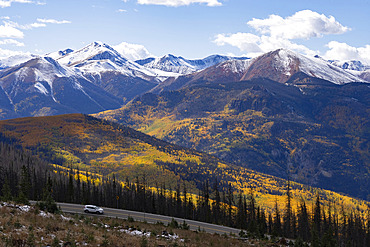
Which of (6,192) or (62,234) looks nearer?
(62,234)

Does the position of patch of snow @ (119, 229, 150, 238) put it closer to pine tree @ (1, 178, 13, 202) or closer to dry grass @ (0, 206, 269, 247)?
dry grass @ (0, 206, 269, 247)

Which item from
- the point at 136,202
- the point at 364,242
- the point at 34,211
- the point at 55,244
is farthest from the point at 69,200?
the point at 364,242

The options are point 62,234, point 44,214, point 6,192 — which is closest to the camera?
point 62,234

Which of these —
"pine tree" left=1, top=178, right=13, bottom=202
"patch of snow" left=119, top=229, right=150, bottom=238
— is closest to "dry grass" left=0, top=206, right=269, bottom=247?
"patch of snow" left=119, top=229, right=150, bottom=238

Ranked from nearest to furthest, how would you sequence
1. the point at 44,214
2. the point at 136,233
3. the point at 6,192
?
1. the point at 44,214
2. the point at 136,233
3. the point at 6,192

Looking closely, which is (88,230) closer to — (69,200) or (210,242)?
(210,242)

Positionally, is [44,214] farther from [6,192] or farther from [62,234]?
[6,192]

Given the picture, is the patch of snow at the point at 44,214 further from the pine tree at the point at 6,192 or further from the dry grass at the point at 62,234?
the pine tree at the point at 6,192

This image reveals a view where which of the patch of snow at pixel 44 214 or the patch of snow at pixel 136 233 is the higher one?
the patch of snow at pixel 44 214

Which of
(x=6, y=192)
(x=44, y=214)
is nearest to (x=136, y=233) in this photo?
(x=44, y=214)

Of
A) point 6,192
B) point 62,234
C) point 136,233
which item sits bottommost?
point 6,192

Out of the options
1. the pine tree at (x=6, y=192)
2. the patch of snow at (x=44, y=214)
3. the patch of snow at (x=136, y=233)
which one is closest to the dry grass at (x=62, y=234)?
the patch of snow at (x=44, y=214)

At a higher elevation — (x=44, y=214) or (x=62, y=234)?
(x=62, y=234)

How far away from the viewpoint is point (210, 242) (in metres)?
47.2
